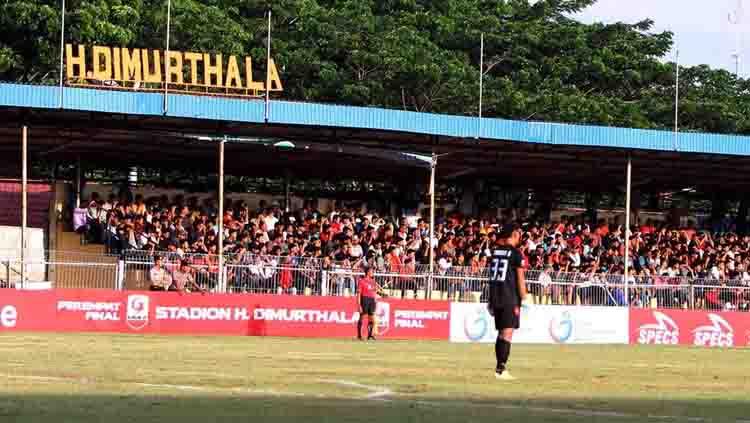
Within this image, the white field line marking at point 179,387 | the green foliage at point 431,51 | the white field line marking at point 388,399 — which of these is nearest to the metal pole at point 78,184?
the green foliage at point 431,51

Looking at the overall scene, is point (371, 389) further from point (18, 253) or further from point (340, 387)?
point (18, 253)

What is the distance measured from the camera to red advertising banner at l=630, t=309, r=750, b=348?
38.2m

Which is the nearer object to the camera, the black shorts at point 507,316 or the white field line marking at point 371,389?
the white field line marking at point 371,389

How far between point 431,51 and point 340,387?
61.9 metres

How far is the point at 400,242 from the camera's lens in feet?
137

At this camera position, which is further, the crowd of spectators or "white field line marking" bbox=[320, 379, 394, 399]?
the crowd of spectators

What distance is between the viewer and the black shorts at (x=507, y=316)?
17.2 meters

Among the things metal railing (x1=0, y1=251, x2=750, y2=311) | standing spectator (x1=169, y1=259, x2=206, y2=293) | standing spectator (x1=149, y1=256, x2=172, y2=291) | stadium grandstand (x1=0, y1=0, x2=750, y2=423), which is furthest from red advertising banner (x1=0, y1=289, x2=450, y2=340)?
metal railing (x1=0, y1=251, x2=750, y2=311)

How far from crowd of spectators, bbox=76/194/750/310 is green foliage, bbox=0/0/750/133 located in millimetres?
20395

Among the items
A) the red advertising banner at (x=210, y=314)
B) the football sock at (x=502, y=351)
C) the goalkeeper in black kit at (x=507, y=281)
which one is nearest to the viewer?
the goalkeeper in black kit at (x=507, y=281)

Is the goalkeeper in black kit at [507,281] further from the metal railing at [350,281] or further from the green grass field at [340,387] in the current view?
the metal railing at [350,281]

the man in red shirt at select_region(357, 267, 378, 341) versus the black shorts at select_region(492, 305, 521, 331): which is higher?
the black shorts at select_region(492, 305, 521, 331)

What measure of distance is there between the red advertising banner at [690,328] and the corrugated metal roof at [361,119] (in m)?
7.40

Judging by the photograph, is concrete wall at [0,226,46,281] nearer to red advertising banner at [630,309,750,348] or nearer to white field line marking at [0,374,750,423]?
red advertising banner at [630,309,750,348]
